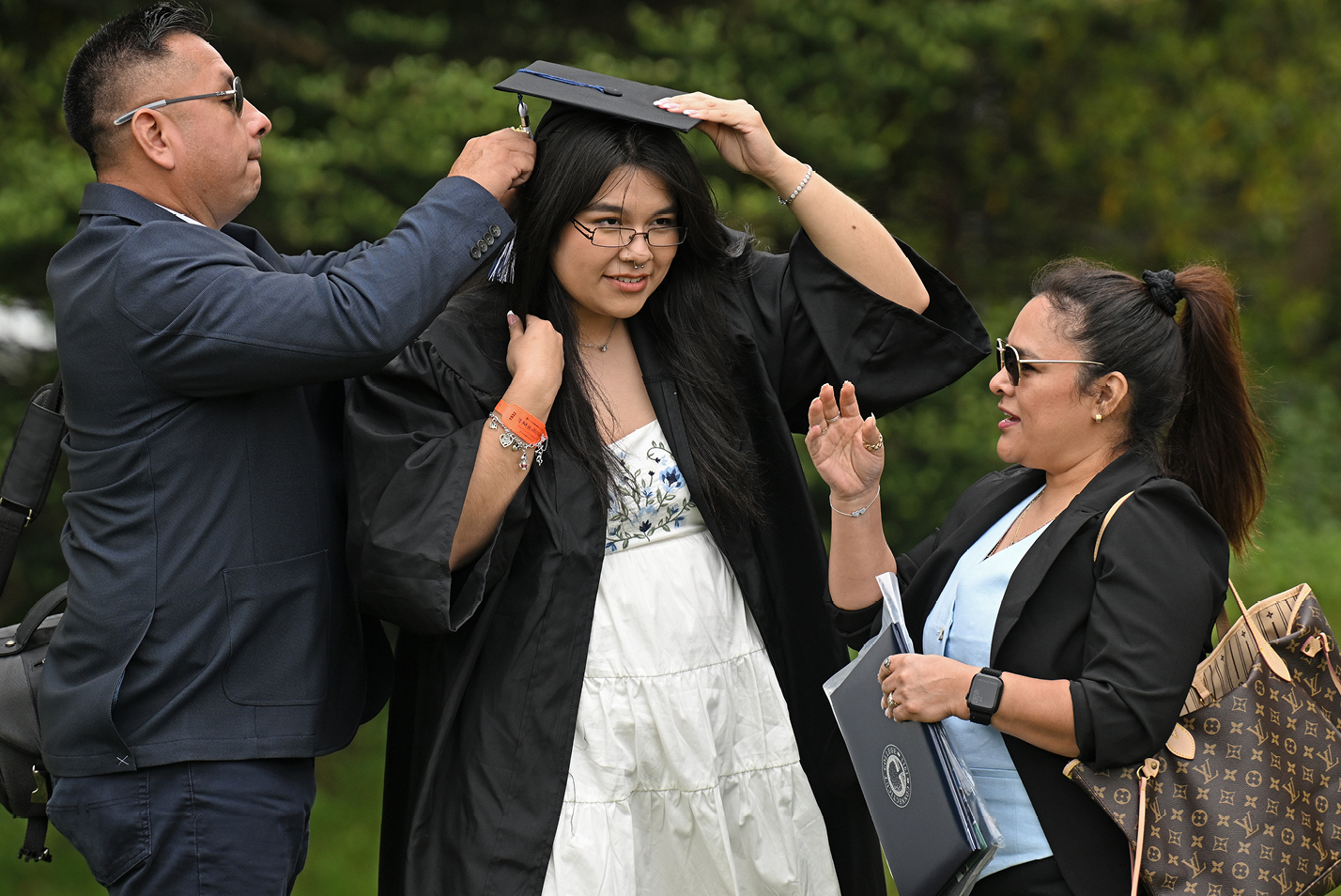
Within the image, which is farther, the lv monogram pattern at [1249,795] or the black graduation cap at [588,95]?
the black graduation cap at [588,95]

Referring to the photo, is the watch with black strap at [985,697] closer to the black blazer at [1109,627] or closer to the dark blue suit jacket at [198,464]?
the black blazer at [1109,627]

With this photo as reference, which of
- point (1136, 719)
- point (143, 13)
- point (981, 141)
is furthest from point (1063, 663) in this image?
point (981, 141)

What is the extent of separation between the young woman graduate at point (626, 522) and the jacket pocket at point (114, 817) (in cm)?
48

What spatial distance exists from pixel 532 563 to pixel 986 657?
0.85 meters

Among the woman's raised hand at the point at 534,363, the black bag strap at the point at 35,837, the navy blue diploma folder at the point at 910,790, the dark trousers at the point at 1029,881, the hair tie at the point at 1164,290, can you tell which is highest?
the hair tie at the point at 1164,290

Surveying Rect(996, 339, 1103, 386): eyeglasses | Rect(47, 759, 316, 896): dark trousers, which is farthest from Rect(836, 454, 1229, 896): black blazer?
Rect(47, 759, 316, 896): dark trousers

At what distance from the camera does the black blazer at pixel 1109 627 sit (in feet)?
7.16

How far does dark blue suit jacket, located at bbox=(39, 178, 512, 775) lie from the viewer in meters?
2.30

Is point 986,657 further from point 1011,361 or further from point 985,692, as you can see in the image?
point 1011,361

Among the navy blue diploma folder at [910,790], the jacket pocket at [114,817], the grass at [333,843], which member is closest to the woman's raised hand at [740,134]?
the navy blue diploma folder at [910,790]

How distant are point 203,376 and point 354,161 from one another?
3.05 m

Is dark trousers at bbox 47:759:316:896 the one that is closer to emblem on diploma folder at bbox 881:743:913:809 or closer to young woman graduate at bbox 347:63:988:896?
young woman graduate at bbox 347:63:988:896

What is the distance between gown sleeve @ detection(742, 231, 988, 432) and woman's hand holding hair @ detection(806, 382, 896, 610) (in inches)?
6.7

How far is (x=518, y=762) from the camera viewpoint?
2.48m
